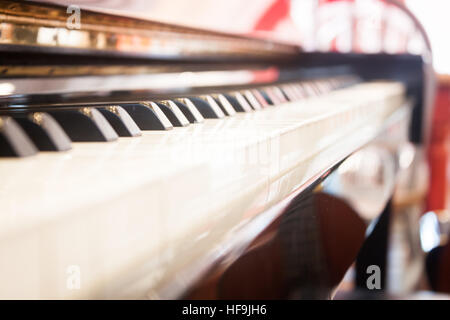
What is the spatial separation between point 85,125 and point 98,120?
0.02 m

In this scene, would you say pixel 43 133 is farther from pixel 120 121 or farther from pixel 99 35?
pixel 99 35

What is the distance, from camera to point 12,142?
0.44 meters

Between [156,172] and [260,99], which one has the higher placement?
[260,99]

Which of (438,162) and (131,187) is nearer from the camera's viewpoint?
(131,187)

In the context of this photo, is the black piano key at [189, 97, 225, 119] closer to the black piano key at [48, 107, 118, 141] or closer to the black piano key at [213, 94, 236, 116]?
the black piano key at [213, 94, 236, 116]

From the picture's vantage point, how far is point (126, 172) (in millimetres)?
404

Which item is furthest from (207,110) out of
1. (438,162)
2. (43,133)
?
(438,162)

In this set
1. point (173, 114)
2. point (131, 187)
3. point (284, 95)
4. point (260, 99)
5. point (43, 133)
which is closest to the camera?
point (131, 187)


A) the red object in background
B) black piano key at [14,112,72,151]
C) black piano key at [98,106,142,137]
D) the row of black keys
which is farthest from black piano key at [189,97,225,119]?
the red object in background

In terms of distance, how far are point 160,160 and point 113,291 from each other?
127mm

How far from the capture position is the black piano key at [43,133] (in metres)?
0.49

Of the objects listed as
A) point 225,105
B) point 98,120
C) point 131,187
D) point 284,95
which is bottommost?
point 131,187

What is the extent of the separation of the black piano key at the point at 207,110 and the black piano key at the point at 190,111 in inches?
1.4
